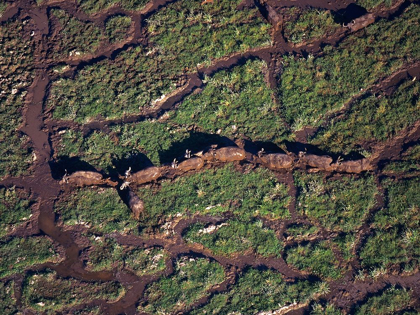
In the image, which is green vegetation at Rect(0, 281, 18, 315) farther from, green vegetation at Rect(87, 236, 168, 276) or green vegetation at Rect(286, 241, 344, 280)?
green vegetation at Rect(286, 241, 344, 280)

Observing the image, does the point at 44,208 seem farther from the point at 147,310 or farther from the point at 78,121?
the point at 147,310

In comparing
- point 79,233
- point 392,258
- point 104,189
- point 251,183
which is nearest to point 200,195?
point 251,183

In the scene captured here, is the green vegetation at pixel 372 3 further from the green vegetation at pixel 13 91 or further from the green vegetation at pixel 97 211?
the green vegetation at pixel 13 91

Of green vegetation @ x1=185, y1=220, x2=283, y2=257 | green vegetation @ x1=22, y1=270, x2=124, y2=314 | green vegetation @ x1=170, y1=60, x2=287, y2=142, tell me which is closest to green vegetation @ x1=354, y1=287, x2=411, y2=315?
green vegetation @ x1=185, y1=220, x2=283, y2=257

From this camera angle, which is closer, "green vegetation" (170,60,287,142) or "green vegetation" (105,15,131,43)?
"green vegetation" (170,60,287,142)

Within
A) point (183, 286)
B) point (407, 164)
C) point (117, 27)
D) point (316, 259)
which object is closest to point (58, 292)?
point (183, 286)

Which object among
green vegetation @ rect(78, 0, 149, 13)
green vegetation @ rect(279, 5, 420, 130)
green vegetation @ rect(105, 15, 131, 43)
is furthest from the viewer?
green vegetation @ rect(78, 0, 149, 13)
